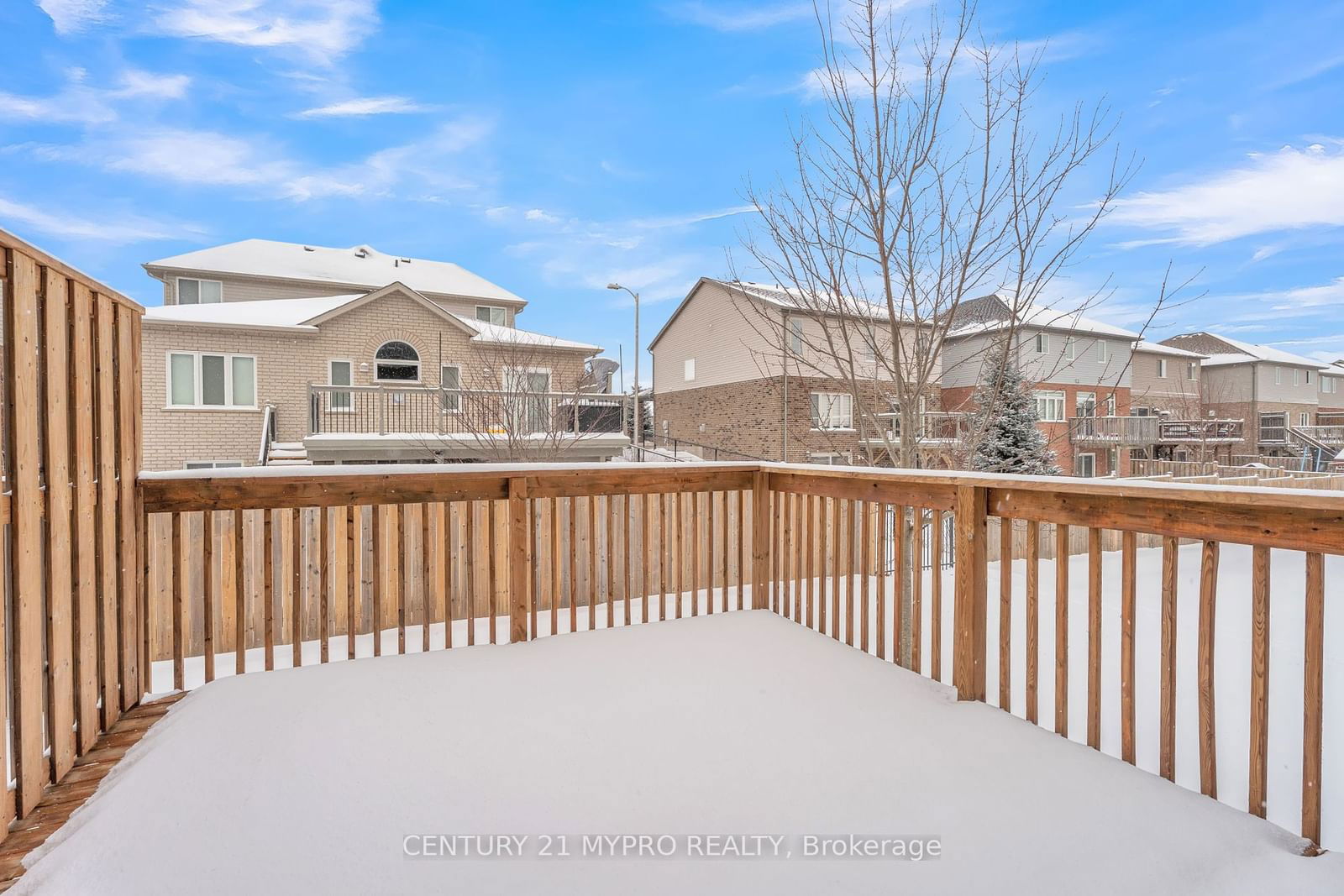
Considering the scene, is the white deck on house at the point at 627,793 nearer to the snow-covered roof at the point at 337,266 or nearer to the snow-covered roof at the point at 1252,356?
the snow-covered roof at the point at 337,266

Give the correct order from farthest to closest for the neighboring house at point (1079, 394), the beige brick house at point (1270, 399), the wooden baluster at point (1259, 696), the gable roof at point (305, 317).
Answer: the beige brick house at point (1270, 399)
the neighboring house at point (1079, 394)
the gable roof at point (305, 317)
the wooden baluster at point (1259, 696)

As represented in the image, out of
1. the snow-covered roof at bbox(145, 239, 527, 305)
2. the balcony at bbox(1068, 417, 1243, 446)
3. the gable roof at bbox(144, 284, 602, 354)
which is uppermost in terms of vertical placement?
the snow-covered roof at bbox(145, 239, 527, 305)

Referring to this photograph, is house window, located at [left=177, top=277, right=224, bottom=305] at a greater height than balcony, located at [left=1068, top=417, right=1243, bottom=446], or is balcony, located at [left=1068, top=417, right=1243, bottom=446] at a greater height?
house window, located at [left=177, top=277, right=224, bottom=305]

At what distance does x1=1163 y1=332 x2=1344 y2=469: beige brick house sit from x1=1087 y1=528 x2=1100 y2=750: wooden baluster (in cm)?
3092

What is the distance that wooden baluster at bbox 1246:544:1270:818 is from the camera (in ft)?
6.23

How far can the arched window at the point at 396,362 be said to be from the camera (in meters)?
13.7

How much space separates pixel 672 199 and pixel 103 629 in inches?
734

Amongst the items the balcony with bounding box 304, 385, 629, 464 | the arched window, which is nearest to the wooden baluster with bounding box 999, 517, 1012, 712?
the balcony with bounding box 304, 385, 629, 464

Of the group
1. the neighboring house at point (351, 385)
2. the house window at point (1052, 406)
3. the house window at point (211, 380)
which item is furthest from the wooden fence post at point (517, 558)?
the house window at point (1052, 406)

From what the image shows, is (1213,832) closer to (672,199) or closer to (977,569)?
(977,569)

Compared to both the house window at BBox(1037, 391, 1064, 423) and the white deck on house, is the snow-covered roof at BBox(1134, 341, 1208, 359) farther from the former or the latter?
the white deck on house

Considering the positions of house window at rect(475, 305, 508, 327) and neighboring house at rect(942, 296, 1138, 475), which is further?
neighboring house at rect(942, 296, 1138, 475)

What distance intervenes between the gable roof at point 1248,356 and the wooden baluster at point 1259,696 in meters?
33.1

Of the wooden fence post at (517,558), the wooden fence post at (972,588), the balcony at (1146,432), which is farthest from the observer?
the balcony at (1146,432)
